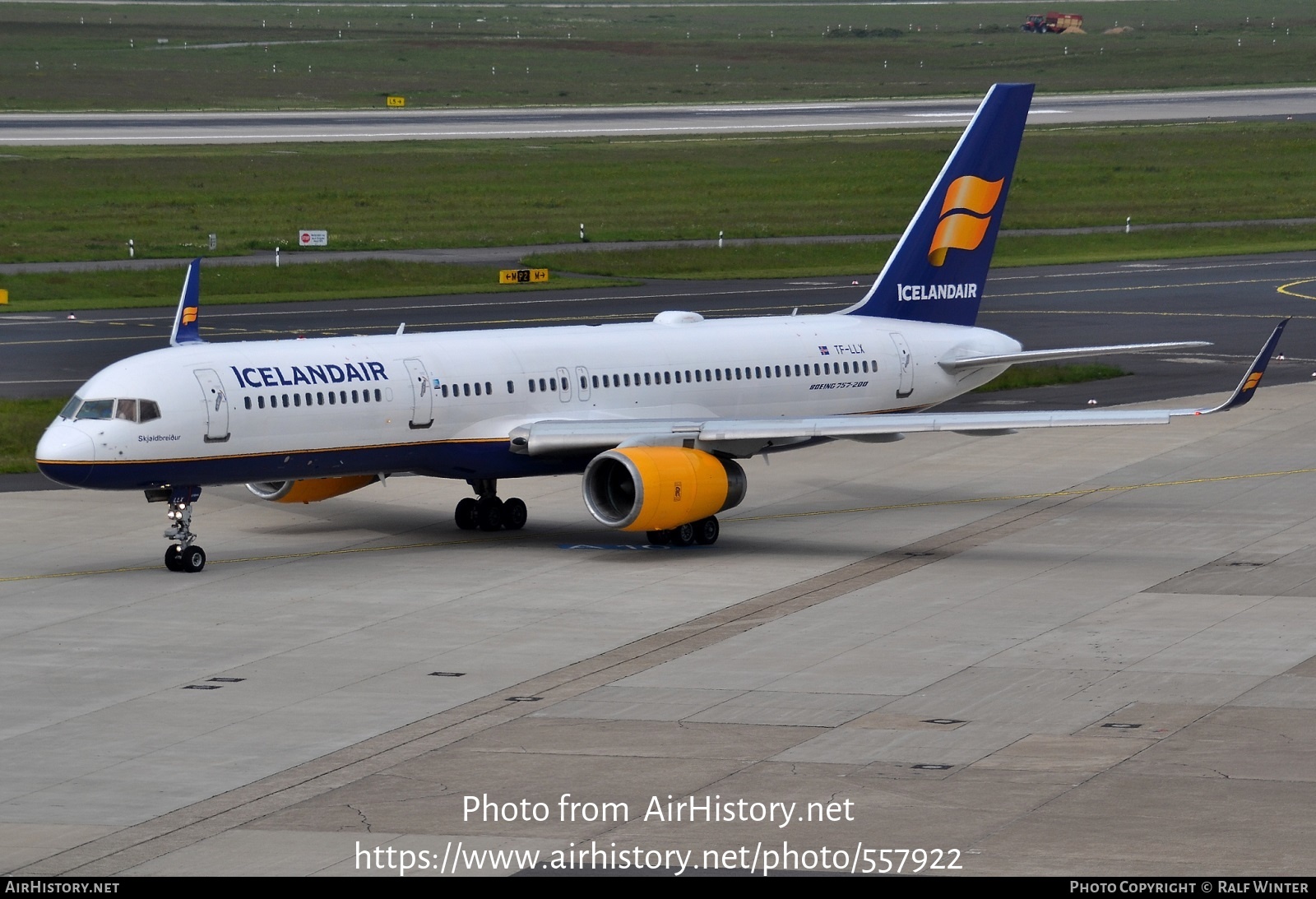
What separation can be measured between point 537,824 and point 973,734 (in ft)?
22.4

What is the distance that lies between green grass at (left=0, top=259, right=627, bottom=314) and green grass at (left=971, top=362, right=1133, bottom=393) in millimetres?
26579

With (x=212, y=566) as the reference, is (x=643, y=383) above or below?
above

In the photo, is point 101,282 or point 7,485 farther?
point 101,282

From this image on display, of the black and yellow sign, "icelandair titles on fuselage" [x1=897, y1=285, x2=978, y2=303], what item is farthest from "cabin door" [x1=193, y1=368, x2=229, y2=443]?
the black and yellow sign

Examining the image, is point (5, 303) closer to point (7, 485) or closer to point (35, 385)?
point (35, 385)

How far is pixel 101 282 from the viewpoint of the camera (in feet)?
281

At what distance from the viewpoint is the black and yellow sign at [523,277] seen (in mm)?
89500

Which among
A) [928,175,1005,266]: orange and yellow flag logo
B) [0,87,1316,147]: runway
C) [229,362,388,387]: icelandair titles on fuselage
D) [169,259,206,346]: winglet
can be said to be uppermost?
[0,87,1316,147]: runway

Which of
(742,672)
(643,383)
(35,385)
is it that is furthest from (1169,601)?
(35,385)

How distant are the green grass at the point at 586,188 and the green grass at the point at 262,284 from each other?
713cm

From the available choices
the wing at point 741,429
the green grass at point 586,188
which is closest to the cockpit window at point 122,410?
the wing at point 741,429

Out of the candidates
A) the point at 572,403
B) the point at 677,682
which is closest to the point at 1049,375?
the point at 572,403

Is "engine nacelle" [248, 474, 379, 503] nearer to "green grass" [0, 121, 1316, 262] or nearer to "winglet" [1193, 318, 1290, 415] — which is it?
"winglet" [1193, 318, 1290, 415]

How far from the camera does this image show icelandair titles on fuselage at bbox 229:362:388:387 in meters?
38.9
